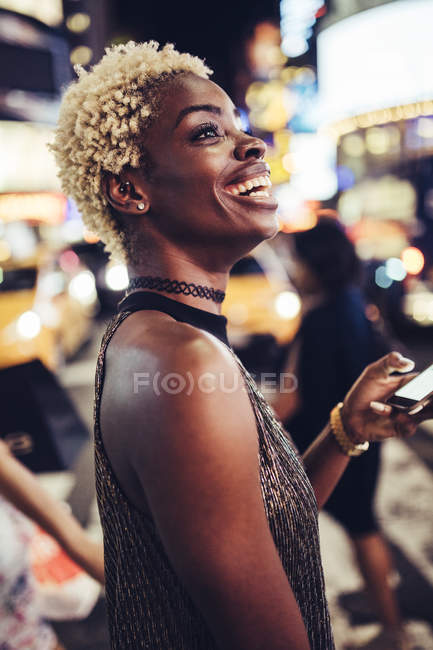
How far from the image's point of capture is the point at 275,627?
0.93 meters

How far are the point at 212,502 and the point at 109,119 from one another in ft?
3.03

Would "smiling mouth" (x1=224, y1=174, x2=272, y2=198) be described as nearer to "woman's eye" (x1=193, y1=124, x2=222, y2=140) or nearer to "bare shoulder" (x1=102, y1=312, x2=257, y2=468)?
"woman's eye" (x1=193, y1=124, x2=222, y2=140)

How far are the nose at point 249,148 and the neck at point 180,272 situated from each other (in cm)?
30

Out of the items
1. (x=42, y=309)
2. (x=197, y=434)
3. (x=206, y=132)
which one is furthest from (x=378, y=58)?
(x=197, y=434)

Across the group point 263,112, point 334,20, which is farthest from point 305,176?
point 334,20

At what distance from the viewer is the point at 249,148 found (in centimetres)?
132

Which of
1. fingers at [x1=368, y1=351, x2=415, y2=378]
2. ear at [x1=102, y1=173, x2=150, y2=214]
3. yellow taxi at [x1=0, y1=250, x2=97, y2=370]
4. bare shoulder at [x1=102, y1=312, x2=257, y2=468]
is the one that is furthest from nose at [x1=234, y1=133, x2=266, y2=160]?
yellow taxi at [x1=0, y1=250, x2=97, y2=370]

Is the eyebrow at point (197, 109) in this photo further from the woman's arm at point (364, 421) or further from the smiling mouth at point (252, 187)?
the woman's arm at point (364, 421)

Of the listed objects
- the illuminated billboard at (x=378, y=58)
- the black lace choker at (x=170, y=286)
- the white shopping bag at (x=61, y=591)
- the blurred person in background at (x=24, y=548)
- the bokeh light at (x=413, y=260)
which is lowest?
the white shopping bag at (x=61, y=591)

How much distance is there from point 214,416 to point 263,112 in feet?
105

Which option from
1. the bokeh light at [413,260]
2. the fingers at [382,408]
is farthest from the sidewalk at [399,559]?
the bokeh light at [413,260]

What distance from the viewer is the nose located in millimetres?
1322

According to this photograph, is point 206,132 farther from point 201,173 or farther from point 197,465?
point 197,465

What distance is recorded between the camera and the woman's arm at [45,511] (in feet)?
5.23
